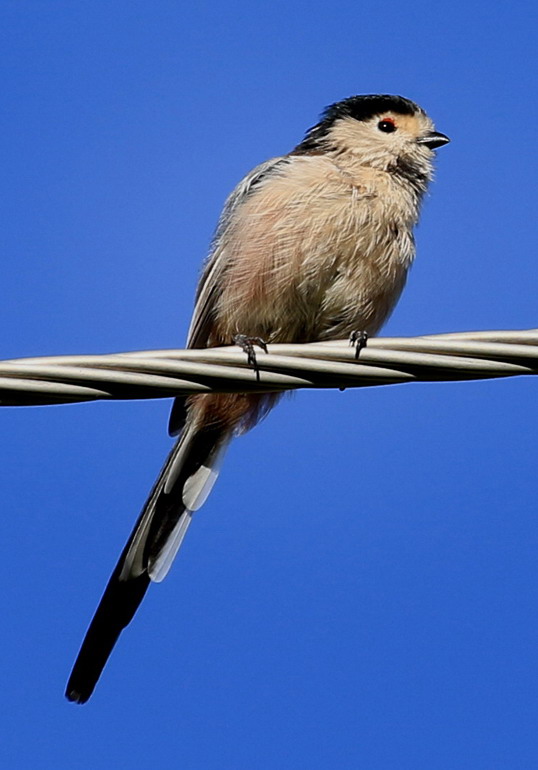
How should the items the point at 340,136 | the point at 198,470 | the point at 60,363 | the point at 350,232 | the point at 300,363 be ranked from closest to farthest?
1. the point at 60,363
2. the point at 300,363
3. the point at 350,232
4. the point at 198,470
5. the point at 340,136

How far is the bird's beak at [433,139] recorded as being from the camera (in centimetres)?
589

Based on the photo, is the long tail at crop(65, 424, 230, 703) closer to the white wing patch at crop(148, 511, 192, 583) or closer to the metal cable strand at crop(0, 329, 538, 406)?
the white wing patch at crop(148, 511, 192, 583)

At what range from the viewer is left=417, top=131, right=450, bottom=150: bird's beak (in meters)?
5.89

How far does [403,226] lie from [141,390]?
2683 millimetres

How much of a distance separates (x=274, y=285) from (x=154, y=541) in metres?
1.27

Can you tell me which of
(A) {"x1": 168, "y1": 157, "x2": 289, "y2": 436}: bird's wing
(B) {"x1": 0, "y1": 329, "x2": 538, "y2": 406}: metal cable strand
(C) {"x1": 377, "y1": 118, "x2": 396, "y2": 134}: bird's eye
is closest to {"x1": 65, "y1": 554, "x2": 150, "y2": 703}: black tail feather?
(A) {"x1": 168, "y1": 157, "x2": 289, "y2": 436}: bird's wing

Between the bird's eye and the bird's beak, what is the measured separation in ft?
0.51

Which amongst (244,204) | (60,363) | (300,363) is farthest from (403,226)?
(60,363)

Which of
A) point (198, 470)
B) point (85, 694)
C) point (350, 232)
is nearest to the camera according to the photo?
point (85, 694)

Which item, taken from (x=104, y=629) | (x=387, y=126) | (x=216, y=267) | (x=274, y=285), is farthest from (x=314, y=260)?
(x=104, y=629)

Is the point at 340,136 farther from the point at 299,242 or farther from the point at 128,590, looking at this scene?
the point at 128,590

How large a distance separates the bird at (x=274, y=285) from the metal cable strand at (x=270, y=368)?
1665mm

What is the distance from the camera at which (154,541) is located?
5031mm

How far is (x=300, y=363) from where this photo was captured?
2977mm
